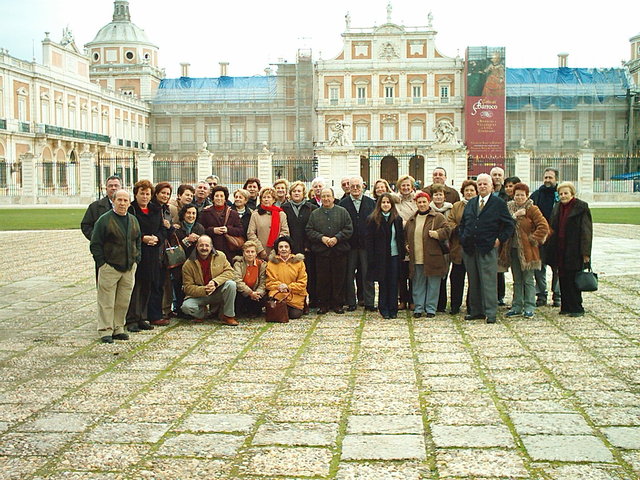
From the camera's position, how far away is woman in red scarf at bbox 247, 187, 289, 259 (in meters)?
A: 7.25

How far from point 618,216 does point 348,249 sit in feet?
51.6

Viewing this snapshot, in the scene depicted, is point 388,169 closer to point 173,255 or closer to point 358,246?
point 358,246

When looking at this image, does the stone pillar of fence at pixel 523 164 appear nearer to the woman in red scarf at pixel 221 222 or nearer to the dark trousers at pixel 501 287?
the dark trousers at pixel 501 287

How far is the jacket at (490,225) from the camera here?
6883 millimetres

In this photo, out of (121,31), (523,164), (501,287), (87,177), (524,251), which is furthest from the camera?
(121,31)

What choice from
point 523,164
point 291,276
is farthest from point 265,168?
point 291,276

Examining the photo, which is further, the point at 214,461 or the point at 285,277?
the point at 285,277

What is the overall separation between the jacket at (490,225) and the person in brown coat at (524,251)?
22cm

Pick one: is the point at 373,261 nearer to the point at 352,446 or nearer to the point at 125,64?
the point at 352,446

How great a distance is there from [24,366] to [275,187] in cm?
322

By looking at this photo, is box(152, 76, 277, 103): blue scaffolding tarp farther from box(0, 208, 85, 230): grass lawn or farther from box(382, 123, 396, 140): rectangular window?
box(0, 208, 85, 230): grass lawn

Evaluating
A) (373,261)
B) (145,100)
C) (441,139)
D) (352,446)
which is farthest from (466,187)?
(145,100)

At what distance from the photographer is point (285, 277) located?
7.09m

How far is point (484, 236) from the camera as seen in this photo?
6883 millimetres
